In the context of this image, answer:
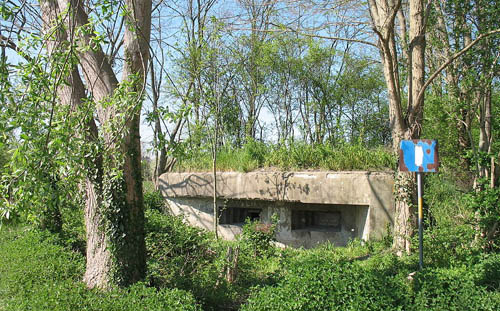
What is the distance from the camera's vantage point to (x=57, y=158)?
9.70 feet

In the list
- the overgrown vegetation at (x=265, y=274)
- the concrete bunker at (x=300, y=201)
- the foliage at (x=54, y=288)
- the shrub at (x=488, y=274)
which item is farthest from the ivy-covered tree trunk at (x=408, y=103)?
the foliage at (x=54, y=288)

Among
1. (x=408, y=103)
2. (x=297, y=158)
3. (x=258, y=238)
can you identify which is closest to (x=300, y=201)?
(x=297, y=158)

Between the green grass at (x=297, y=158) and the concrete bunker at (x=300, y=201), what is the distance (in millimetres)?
318

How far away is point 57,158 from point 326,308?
268 centimetres

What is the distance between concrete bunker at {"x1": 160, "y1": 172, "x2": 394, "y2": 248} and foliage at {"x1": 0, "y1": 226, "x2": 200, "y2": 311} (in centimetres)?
228

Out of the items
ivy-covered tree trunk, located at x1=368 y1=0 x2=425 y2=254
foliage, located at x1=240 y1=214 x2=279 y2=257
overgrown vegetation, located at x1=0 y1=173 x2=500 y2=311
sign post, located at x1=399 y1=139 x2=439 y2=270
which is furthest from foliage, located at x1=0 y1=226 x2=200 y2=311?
ivy-covered tree trunk, located at x1=368 y1=0 x2=425 y2=254

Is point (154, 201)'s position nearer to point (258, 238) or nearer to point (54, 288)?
point (258, 238)

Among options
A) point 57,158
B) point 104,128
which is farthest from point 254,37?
point 57,158

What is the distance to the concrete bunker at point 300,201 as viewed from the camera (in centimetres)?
731

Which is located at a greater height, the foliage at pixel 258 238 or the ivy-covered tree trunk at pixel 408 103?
the ivy-covered tree trunk at pixel 408 103

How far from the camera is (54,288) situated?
4.41m

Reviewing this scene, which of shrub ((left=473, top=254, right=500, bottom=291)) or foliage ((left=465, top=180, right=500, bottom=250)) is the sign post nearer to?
shrub ((left=473, top=254, right=500, bottom=291))

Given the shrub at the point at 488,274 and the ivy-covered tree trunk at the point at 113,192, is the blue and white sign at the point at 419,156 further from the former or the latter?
the ivy-covered tree trunk at the point at 113,192

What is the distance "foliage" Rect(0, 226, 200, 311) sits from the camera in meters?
3.82
